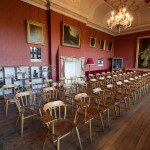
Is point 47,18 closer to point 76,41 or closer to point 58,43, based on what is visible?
point 58,43

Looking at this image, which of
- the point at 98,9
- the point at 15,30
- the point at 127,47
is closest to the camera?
the point at 15,30

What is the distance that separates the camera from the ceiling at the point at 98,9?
7.02 m

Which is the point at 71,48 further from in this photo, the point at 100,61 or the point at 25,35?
the point at 100,61

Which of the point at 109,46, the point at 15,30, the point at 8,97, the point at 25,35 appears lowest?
the point at 8,97

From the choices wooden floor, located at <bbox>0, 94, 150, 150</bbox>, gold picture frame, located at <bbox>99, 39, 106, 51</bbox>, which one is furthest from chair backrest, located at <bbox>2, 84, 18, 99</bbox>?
gold picture frame, located at <bbox>99, 39, 106, 51</bbox>

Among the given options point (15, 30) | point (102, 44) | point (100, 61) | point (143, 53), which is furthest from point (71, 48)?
point (143, 53)

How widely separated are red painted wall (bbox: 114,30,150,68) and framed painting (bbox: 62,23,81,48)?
19.9ft

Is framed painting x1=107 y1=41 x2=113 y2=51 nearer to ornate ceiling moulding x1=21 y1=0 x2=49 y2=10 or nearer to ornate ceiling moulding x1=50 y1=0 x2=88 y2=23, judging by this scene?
ornate ceiling moulding x1=50 y1=0 x2=88 y2=23

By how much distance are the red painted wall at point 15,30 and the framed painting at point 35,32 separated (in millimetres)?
184

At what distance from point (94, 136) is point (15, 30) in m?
5.51

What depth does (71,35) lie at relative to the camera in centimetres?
807

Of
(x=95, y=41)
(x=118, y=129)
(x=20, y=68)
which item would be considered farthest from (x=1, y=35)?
(x=95, y=41)

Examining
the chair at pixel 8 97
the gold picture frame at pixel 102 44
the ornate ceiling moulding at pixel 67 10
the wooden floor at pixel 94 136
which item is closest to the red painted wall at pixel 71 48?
the ornate ceiling moulding at pixel 67 10

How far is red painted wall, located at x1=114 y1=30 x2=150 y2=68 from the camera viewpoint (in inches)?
467
